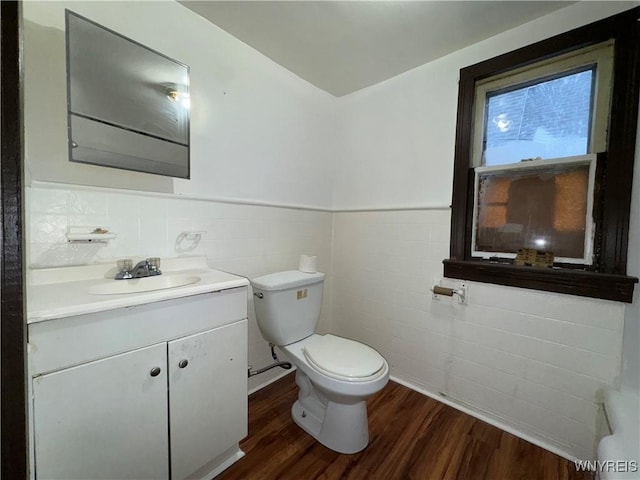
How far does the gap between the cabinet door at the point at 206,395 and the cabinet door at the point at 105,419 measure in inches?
1.7

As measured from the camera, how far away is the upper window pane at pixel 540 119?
51.6 inches

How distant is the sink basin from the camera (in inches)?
41.4

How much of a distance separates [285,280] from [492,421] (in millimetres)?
1452

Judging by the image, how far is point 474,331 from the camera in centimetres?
156

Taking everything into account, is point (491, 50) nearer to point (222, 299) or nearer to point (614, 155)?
point (614, 155)

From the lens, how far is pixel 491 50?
1.52 meters

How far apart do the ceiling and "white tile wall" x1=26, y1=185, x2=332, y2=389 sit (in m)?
1.00

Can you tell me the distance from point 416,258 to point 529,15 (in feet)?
4.69

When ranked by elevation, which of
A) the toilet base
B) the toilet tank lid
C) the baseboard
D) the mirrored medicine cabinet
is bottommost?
the baseboard

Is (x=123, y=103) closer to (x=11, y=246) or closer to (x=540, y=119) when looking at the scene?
(x=11, y=246)

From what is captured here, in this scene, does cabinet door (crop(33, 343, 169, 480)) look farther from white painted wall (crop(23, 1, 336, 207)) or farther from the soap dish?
white painted wall (crop(23, 1, 336, 207))

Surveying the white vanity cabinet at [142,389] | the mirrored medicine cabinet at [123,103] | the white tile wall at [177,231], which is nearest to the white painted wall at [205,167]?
the white tile wall at [177,231]

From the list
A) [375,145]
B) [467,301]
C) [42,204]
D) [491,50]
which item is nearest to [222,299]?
[42,204]

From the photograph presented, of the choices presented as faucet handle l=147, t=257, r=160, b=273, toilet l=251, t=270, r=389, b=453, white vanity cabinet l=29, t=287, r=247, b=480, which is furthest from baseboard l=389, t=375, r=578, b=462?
faucet handle l=147, t=257, r=160, b=273
